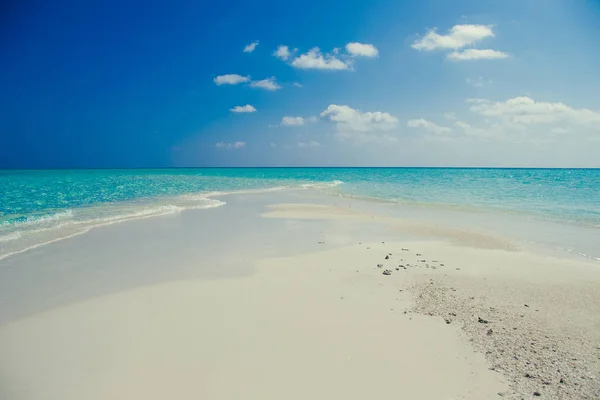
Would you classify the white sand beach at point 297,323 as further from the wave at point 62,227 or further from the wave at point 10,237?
the wave at point 10,237

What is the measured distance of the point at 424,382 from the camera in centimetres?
405

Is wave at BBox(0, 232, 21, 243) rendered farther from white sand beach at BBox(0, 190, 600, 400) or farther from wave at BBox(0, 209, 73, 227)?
wave at BBox(0, 209, 73, 227)

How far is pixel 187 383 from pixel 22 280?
5.85 metres

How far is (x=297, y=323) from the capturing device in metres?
5.48

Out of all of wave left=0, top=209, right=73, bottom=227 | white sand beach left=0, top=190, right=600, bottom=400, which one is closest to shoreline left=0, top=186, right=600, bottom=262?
wave left=0, top=209, right=73, bottom=227

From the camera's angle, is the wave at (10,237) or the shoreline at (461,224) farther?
the wave at (10,237)

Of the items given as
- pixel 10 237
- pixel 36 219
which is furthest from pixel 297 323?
pixel 36 219

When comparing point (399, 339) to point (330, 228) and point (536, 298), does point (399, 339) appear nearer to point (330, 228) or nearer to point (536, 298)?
point (536, 298)

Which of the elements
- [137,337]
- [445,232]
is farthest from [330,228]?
[137,337]

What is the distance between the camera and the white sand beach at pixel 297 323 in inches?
157

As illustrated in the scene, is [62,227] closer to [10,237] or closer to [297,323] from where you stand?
[10,237]

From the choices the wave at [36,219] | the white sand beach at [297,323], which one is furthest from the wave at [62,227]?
the white sand beach at [297,323]

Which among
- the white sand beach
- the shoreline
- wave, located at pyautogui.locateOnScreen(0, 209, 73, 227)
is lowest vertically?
the white sand beach

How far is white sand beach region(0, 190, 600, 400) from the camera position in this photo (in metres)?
3.99
